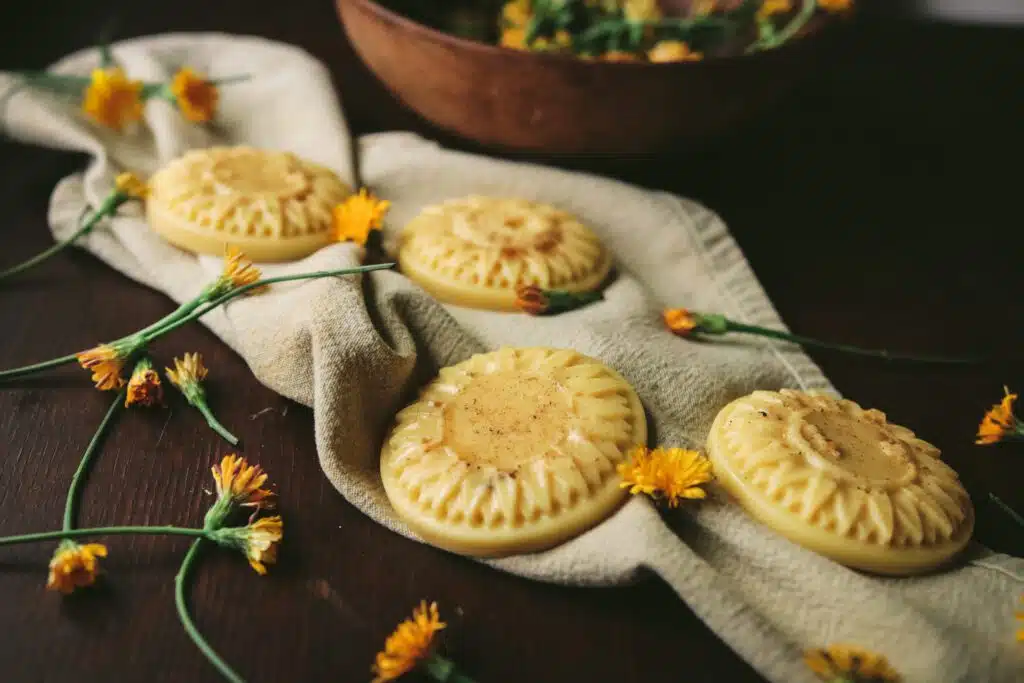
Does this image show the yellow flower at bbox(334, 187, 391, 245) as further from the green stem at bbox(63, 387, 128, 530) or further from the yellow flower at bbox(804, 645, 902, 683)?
the yellow flower at bbox(804, 645, 902, 683)

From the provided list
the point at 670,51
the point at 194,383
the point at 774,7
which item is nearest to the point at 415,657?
the point at 194,383

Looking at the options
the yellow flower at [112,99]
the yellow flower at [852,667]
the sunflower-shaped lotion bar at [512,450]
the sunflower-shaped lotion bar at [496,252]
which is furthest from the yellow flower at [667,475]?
the yellow flower at [112,99]

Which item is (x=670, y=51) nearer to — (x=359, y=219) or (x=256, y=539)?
(x=359, y=219)

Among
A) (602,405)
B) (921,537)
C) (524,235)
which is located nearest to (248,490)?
(602,405)

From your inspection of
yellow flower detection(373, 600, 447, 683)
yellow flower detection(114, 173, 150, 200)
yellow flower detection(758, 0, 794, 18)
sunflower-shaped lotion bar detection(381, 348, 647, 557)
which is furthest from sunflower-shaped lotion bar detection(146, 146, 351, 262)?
yellow flower detection(758, 0, 794, 18)

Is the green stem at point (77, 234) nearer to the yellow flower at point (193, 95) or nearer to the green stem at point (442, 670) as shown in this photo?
the yellow flower at point (193, 95)
